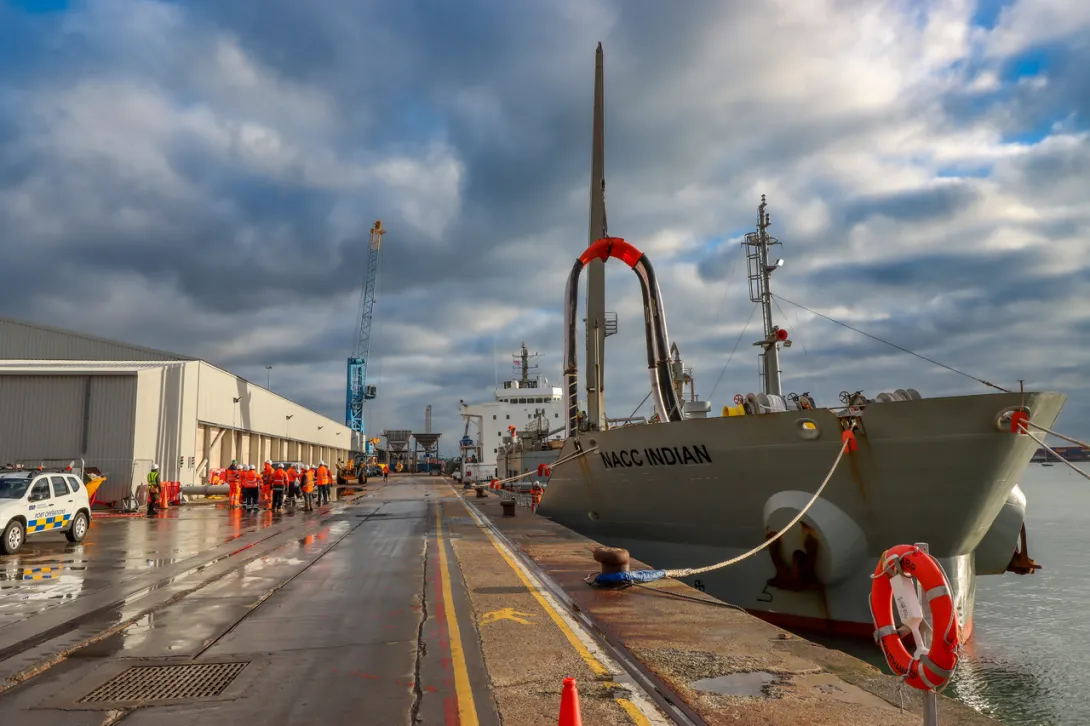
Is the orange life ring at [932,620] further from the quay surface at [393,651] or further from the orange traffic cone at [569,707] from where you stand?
the orange traffic cone at [569,707]

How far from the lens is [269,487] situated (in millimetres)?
27938

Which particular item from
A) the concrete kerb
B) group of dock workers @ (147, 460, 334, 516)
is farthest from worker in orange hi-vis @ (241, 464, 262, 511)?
the concrete kerb

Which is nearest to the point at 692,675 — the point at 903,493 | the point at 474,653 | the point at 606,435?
the point at 474,653

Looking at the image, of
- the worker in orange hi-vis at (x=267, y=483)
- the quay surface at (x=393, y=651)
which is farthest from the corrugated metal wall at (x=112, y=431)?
the quay surface at (x=393, y=651)

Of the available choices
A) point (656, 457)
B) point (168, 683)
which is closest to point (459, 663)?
point (168, 683)

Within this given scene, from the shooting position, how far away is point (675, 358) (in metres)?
23.5

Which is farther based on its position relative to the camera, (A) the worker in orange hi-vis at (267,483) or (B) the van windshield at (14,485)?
(A) the worker in orange hi-vis at (267,483)

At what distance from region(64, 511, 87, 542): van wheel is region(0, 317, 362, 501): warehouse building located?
14067mm

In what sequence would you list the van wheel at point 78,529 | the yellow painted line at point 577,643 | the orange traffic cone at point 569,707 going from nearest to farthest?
1. the orange traffic cone at point 569,707
2. the yellow painted line at point 577,643
3. the van wheel at point 78,529

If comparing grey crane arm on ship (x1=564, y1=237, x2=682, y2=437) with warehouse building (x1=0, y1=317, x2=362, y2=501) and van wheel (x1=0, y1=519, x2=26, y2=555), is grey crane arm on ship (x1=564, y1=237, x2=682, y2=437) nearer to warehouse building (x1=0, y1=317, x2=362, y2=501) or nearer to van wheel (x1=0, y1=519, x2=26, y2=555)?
van wheel (x1=0, y1=519, x2=26, y2=555)

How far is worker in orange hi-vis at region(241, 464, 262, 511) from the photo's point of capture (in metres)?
25.9

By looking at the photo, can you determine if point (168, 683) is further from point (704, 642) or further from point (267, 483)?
point (267, 483)

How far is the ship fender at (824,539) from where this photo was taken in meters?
11.0

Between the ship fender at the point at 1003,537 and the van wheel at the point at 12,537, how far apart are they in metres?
19.6
